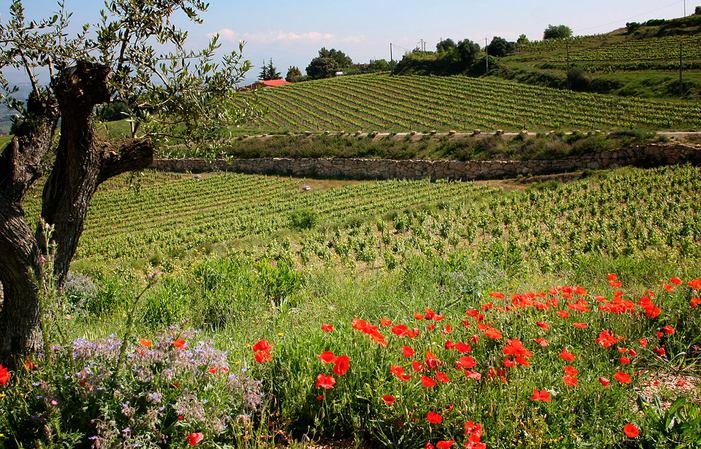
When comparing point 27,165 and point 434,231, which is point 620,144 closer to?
point 434,231

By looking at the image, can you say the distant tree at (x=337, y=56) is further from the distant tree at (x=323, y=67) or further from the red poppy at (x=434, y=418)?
the red poppy at (x=434, y=418)

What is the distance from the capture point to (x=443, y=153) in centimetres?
2911

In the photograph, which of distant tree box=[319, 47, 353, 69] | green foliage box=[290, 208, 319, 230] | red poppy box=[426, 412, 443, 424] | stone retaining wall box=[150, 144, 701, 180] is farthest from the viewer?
distant tree box=[319, 47, 353, 69]

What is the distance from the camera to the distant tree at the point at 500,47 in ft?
207

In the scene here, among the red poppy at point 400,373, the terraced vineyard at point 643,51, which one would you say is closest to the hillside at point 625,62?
the terraced vineyard at point 643,51

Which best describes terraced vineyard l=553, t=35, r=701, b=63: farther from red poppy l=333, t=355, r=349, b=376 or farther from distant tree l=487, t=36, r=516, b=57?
red poppy l=333, t=355, r=349, b=376

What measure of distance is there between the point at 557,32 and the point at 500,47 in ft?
126

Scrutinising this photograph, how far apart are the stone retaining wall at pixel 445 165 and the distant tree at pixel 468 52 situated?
113 ft

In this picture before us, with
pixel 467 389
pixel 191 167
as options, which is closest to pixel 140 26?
pixel 467 389

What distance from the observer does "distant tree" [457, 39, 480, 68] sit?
56.3 meters

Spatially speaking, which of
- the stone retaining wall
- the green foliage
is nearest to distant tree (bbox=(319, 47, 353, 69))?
the stone retaining wall

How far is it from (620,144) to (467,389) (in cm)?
2561

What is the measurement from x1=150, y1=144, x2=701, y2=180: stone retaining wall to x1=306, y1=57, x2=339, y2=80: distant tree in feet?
193

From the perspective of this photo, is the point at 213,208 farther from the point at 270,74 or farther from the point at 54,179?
the point at 270,74
